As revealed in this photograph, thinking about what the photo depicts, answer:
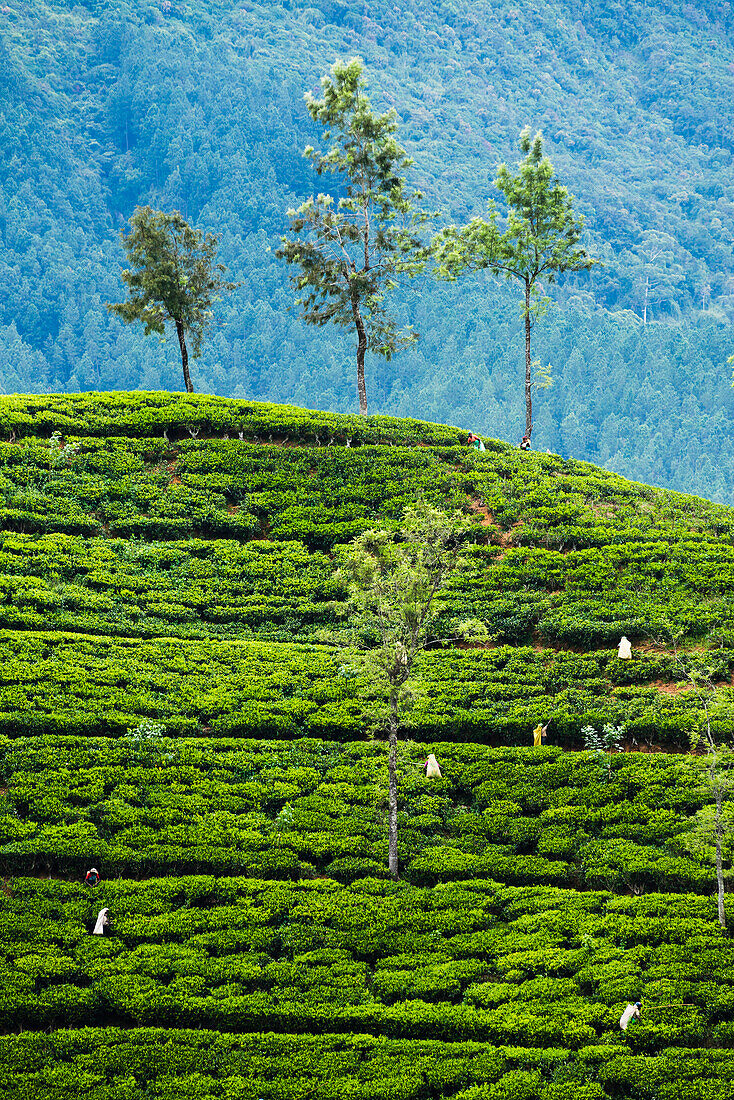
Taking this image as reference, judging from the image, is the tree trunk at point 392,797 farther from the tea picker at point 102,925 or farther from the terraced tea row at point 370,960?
the tea picker at point 102,925

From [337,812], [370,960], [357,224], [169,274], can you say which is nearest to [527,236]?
[357,224]

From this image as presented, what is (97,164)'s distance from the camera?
566 ft

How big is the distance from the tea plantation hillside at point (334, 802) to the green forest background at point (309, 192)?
256 ft

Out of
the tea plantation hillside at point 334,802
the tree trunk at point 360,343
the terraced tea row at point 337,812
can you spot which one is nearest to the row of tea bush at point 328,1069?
the tea plantation hillside at point 334,802

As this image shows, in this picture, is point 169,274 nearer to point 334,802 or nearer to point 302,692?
point 302,692

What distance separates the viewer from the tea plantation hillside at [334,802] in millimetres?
14477

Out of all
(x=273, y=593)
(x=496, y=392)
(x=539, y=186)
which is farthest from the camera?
(x=496, y=392)

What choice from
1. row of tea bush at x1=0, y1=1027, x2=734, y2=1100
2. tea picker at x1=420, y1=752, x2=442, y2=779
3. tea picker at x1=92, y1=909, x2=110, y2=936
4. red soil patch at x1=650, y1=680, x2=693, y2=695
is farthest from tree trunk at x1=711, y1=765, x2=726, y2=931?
tea picker at x1=92, y1=909, x2=110, y2=936

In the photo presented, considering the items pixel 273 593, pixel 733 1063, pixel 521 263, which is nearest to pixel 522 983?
pixel 733 1063

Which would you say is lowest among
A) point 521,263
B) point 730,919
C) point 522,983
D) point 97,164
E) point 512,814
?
point 522,983

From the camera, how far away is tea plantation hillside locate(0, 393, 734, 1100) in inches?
570

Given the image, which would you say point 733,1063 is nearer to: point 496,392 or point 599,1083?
point 599,1083

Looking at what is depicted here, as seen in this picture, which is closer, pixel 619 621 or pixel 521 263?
pixel 619 621

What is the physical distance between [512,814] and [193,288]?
27.3 meters
